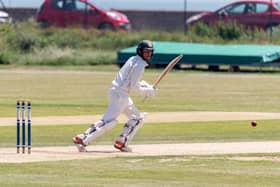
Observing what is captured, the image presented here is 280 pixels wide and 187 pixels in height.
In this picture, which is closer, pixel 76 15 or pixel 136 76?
pixel 136 76

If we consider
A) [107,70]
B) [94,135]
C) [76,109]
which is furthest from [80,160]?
[107,70]

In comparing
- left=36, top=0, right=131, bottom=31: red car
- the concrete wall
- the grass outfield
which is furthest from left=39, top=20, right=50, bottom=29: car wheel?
the grass outfield

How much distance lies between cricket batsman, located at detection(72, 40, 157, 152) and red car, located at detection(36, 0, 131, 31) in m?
38.4

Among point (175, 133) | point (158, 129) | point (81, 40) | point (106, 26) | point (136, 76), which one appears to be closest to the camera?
point (136, 76)

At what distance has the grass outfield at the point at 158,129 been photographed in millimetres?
13961

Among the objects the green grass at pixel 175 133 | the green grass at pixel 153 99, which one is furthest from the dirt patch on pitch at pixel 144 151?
the green grass at pixel 153 99

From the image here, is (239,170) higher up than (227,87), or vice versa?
(239,170)

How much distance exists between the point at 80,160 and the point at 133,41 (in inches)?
1364

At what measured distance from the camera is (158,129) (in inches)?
866

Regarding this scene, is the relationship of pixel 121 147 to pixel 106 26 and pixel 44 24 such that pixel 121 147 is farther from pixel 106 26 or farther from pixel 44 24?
pixel 44 24

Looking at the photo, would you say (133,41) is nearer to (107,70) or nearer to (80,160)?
(107,70)

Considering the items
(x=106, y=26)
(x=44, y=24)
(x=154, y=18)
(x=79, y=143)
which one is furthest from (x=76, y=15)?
(x=79, y=143)

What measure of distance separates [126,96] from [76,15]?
39.3 m

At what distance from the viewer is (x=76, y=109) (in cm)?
2691
